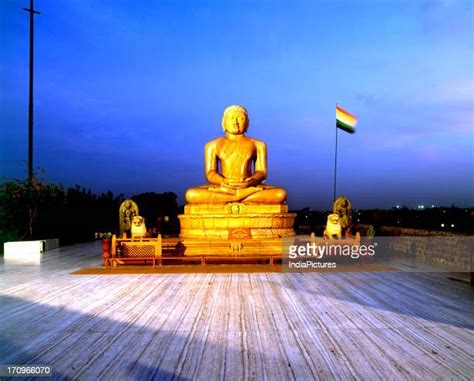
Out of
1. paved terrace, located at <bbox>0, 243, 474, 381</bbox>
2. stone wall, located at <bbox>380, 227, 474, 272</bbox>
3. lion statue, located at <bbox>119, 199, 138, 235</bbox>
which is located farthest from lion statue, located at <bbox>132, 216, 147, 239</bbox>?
stone wall, located at <bbox>380, 227, 474, 272</bbox>

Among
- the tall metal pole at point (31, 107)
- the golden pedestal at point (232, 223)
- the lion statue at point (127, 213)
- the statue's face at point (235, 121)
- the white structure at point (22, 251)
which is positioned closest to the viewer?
the golden pedestal at point (232, 223)

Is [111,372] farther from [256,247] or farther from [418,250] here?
[418,250]

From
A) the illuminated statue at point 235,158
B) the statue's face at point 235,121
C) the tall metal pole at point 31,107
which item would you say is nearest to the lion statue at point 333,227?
the illuminated statue at point 235,158

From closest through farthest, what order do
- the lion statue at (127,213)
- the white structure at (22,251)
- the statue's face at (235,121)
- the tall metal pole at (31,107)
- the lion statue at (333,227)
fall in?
the lion statue at (333,227)
the white structure at (22,251)
the lion statue at (127,213)
the statue's face at (235,121)
the tall metal pole at (31,107)

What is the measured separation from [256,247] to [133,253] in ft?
7.88

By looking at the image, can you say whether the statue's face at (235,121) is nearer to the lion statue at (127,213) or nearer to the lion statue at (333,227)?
the lion statue at (127,213)

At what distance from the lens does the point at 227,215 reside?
31.7ft

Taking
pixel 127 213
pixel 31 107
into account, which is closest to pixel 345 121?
pixel 127 213

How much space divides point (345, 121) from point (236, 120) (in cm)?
341

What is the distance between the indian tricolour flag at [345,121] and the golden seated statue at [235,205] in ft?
9.02

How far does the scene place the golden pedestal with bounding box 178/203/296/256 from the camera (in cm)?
925

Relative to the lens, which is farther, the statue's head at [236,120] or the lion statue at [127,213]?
the statue's head at [236,120]

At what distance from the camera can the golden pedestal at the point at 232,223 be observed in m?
9.25

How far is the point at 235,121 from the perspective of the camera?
10984 millimetres
